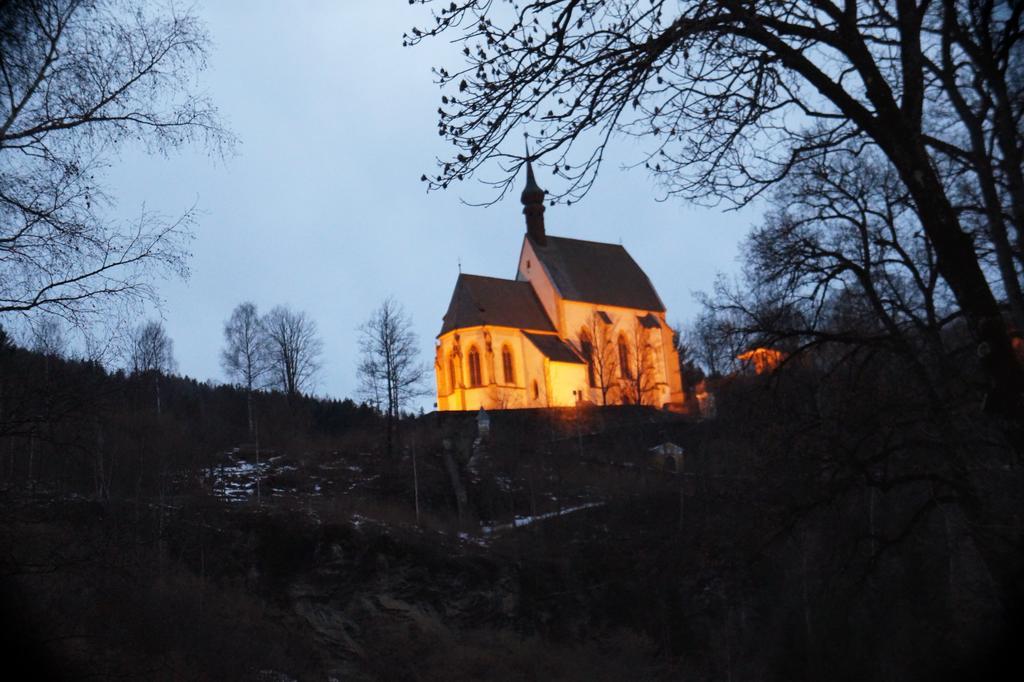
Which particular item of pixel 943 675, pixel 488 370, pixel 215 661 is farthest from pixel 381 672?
pixel 488 370

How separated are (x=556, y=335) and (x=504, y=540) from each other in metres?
29.1

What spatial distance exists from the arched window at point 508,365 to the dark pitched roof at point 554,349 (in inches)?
65.6

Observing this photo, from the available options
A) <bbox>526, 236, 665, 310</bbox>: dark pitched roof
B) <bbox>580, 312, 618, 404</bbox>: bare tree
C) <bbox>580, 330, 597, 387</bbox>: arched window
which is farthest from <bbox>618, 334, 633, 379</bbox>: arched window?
<bbox>580, 330, 597, 387</bbox>: arched window

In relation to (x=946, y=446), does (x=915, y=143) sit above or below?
above

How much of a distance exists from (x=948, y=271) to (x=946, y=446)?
223 inches

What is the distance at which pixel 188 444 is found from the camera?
41719mm

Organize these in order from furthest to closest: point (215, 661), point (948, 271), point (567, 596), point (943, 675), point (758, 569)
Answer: point (567, 596) → point (758, 569) → point (215, 661) → point (943, 675) → point (948, 271)

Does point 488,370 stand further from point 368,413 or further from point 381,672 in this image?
point 381,672

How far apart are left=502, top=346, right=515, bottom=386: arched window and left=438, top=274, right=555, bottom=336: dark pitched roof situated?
174 centimetres

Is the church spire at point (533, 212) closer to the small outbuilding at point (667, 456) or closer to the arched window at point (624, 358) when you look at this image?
the arched window at point (624, 358)

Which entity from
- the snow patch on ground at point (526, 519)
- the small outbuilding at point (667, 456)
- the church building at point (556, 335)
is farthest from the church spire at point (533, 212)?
the snow patch on ground at point (526, 519)

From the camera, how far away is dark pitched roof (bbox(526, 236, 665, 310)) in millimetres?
69375

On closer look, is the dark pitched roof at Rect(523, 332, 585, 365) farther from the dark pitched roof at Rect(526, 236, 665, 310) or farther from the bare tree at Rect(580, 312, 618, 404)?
the dark pitched roof at Rect(526, 236, 665, 310)

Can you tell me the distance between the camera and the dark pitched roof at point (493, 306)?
209 ft
